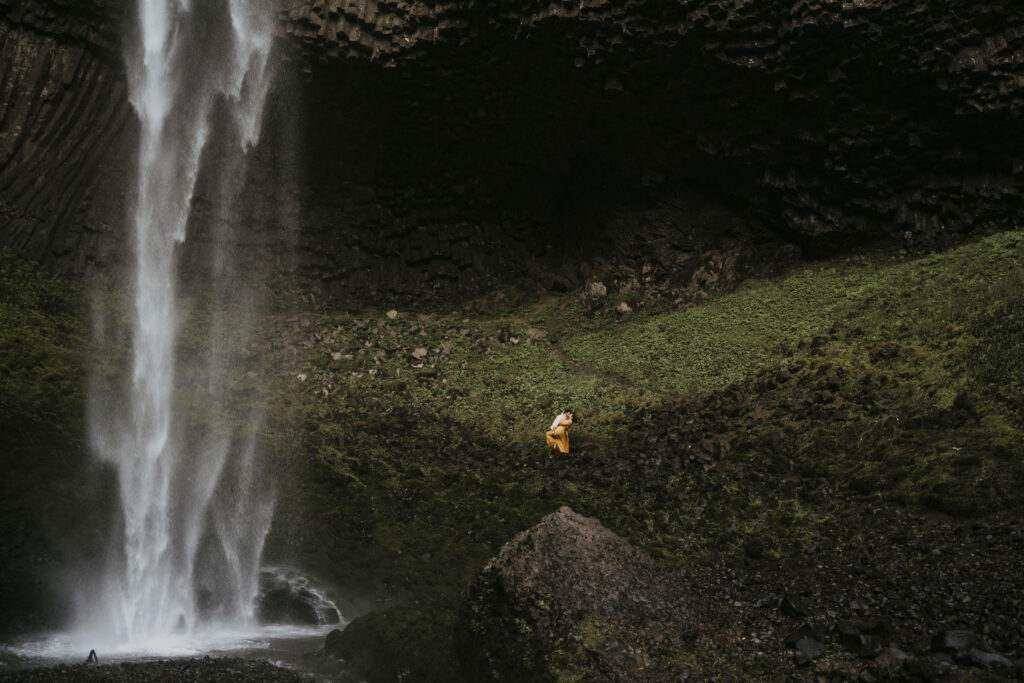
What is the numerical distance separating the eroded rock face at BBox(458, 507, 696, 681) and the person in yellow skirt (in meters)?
5.76

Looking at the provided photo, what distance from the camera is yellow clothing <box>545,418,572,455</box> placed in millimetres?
16109

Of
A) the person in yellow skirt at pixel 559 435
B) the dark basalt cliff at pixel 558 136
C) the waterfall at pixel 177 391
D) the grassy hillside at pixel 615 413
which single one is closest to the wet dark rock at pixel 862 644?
the grassy hillside at pixel 615 413

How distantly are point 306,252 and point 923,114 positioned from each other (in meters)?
18.1

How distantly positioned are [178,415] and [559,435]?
28.5 feet

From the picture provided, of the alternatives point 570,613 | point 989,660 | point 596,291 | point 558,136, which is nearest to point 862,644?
point 989,660

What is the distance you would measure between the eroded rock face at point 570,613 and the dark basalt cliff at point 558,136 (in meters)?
15.3

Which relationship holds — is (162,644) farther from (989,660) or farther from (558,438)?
(989,660)

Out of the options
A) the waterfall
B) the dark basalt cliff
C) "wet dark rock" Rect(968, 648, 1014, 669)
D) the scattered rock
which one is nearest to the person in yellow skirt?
the waterfall

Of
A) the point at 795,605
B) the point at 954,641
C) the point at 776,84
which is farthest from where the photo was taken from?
the point at 776,84

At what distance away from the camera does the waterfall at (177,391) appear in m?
13.0

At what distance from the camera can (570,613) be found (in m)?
8.95

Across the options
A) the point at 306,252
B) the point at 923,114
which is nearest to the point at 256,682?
the point at 306,252

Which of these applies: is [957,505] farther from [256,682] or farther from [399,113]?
[399,113]

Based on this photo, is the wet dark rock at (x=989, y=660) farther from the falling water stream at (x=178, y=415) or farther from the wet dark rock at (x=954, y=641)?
the falling water stream at (x=178, y=415)
